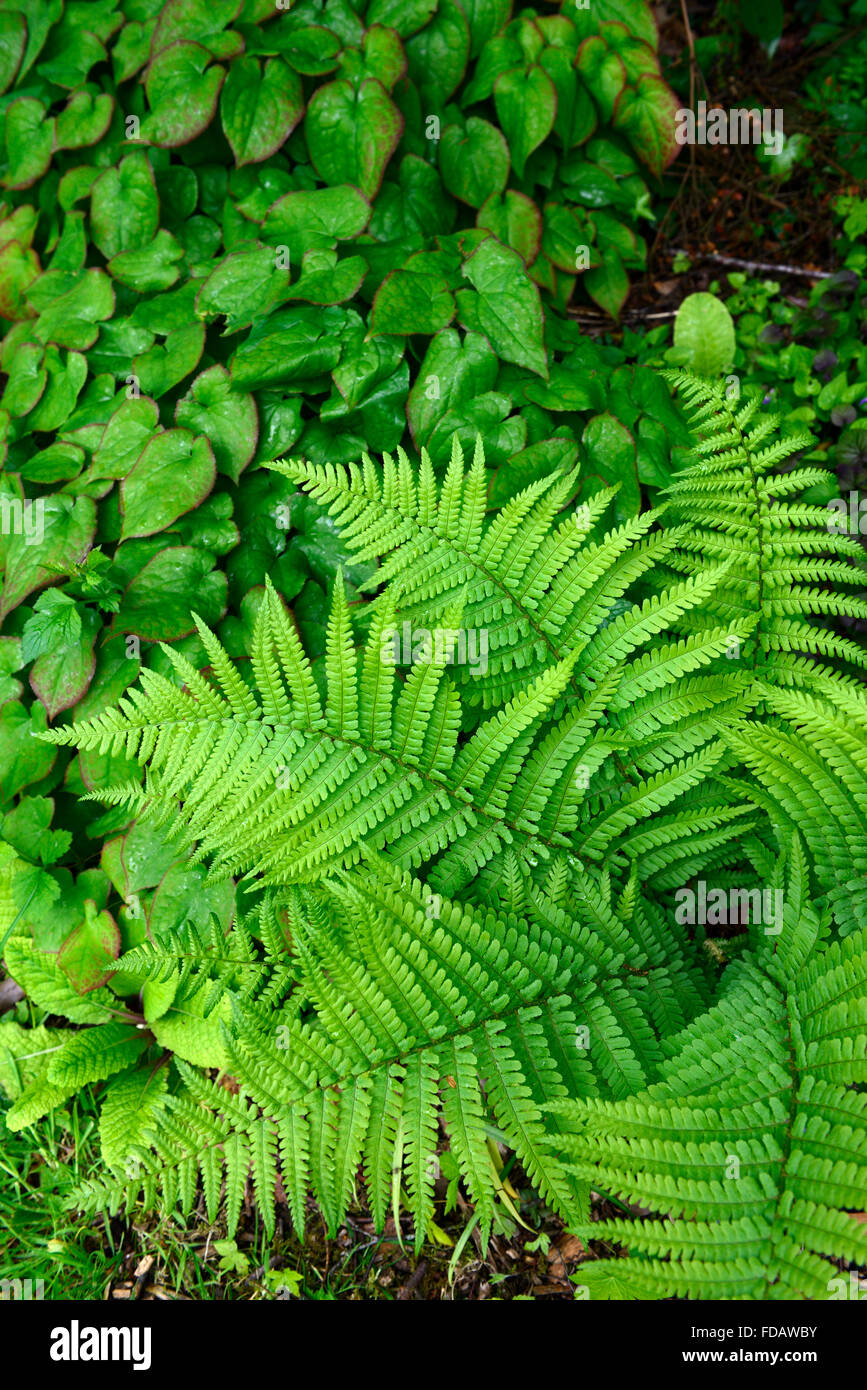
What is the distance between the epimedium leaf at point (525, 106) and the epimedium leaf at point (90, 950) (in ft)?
8.61

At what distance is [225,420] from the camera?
260 cm

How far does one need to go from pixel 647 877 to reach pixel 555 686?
645 mm

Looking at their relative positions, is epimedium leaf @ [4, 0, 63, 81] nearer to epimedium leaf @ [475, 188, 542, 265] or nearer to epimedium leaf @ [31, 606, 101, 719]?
epimedium leaf @ [475, 188, 542, 265]

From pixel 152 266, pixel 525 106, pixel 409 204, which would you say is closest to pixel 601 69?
pixel 525 106

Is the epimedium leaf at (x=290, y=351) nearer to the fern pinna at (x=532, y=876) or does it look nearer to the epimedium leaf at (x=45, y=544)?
the fern pinna at (x=532, y=876)

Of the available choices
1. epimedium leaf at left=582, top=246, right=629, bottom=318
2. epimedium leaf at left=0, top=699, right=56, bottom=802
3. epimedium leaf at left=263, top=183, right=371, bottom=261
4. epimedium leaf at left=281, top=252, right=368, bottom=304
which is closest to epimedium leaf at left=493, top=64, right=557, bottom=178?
epimedium leaf at left=582, top=246, right=629, bottom=318

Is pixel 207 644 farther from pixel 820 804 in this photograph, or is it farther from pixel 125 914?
pixel 820 804

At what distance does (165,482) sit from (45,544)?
44cm

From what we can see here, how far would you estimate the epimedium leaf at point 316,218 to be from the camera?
2.62 meters

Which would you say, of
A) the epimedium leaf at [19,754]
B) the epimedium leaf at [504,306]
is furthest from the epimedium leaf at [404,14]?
the epimedium leaf at [19,754]

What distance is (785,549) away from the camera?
2.31 metres

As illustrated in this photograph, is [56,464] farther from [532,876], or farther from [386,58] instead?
[532,876]

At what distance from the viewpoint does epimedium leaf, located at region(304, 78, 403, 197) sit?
8.54 ft
